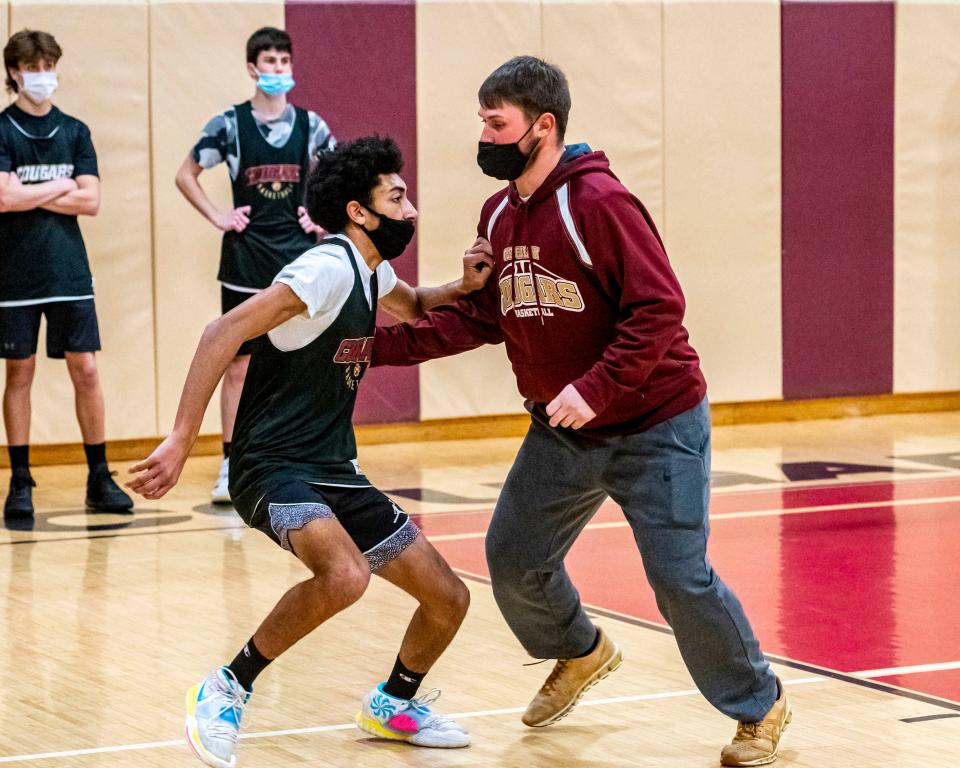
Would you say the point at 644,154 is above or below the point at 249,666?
above

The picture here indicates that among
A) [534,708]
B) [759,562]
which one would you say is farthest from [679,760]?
[759,562]

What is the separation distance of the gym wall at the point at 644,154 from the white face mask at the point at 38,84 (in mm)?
1477

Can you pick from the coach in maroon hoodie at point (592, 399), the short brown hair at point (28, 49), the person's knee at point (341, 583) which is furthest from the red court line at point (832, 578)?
the short brown hair at point (28, 49)

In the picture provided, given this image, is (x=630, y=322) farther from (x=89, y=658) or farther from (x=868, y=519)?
(x=868, y=519)

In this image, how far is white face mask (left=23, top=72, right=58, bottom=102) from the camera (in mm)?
7734

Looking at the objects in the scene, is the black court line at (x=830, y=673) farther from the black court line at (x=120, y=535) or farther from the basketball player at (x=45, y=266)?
the basketball player at (x=45, y=266)

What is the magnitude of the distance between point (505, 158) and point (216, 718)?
1.54 metres

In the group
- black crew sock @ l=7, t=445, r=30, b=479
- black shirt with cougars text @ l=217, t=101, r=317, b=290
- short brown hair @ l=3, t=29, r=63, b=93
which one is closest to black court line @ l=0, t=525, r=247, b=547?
black crew sock @ l=7, t=445, r=30, b=479

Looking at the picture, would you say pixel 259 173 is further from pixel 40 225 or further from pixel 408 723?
pixel 408 723

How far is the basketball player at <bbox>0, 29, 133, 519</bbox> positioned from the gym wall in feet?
4.25

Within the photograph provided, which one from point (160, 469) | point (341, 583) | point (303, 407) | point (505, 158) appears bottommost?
point (341, 583)

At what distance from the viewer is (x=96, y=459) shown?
799 centimetres

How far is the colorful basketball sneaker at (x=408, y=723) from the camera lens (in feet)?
14.6

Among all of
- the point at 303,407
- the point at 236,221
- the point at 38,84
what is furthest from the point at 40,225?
the point at 303,407
